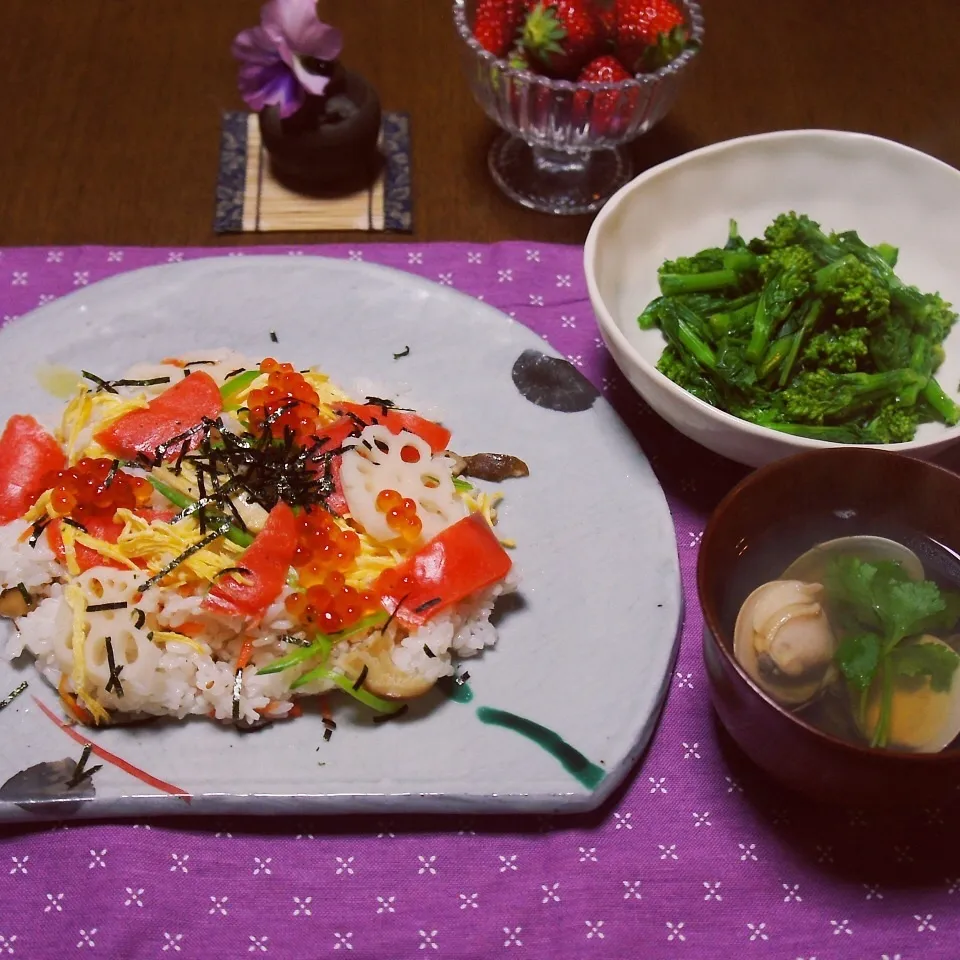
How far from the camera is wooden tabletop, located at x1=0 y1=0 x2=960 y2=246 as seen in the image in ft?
8.91

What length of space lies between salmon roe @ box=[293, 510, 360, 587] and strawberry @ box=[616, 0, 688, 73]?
1.55 metres

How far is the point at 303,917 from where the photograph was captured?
156 centimetres

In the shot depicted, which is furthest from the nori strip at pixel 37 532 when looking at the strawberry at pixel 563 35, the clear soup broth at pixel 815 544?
the strawberry at pixel 563 35

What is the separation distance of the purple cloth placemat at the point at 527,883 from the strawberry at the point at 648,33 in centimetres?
169

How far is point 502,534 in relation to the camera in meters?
1.92

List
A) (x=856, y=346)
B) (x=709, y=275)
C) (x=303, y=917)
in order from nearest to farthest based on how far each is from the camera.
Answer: (x=303, y=917), (x=856, y=346), (x=709, y=275)

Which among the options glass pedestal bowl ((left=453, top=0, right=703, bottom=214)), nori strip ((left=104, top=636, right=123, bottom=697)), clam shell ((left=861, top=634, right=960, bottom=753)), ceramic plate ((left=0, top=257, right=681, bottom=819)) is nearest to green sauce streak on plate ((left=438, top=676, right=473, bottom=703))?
ceramic plate ((left=0, top=257, right=681, bottom=819))

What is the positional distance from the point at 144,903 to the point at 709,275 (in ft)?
Result: 5.50

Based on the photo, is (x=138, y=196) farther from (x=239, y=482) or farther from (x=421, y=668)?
(x=421, y=668)

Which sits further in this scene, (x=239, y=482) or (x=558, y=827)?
(x=239, y=482)

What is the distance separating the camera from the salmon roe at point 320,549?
67.0 inches

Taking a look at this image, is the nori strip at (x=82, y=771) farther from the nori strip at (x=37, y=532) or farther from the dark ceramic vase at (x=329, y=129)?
the dark ceramic vase at (x=329, y=129)

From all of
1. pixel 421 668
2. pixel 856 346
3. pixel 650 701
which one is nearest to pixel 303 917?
pixel 421 668

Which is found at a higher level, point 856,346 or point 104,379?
point 856,346
